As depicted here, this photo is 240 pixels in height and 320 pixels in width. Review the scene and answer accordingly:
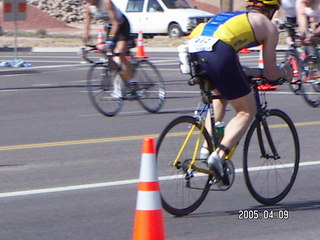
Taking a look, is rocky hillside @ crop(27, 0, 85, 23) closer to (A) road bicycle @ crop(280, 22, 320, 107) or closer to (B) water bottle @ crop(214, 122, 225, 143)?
(A) road bicycle @ crop(280, 22, 320, 107)

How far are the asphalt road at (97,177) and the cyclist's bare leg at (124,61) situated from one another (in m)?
0.63

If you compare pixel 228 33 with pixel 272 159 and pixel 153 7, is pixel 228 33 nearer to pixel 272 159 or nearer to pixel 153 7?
pixel 272 159

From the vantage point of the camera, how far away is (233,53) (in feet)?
22.0

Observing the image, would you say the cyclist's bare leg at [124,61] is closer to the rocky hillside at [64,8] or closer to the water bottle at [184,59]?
the water bottle at [184,59]

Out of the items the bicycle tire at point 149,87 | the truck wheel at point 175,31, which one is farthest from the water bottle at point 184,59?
the truck wheel at point 175,31

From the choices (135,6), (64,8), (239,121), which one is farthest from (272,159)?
(64,8)

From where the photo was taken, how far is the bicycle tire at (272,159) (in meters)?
7.21

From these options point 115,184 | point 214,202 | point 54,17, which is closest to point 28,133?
point 115,184

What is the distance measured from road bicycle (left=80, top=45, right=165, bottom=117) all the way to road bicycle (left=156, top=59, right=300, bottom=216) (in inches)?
218

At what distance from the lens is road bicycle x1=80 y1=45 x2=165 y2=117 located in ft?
41.8

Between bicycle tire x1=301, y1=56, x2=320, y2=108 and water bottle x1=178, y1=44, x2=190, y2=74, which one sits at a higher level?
water bottle x1=178, y1=44, x2=190, y2=74

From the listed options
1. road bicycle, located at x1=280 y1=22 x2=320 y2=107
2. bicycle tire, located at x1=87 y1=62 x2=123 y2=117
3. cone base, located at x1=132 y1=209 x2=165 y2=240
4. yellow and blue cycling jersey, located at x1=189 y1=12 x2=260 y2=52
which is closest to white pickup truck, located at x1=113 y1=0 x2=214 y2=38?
road bicycle, located at x1=280 y1=22 x2=320 y2=107
